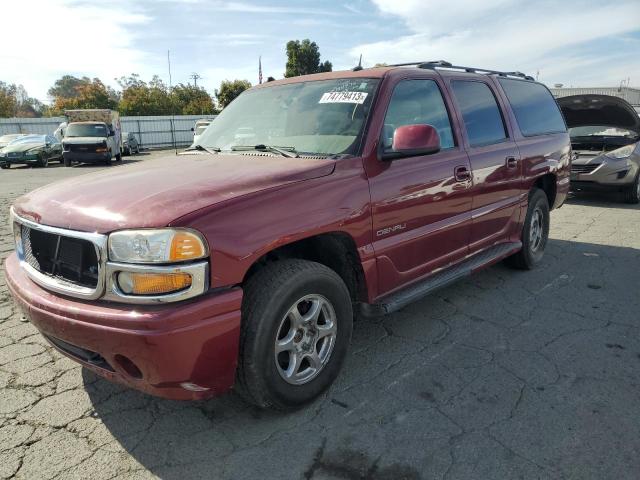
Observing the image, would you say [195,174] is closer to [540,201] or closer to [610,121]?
[540,201]

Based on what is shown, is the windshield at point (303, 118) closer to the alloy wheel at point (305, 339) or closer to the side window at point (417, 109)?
the side window at point (417, 109)

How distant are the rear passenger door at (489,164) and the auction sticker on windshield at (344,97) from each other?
1.01 meters

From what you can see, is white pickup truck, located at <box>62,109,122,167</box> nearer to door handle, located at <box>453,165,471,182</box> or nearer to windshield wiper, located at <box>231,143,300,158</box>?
windshield wiper, located at <box>231,143,300,158</box>

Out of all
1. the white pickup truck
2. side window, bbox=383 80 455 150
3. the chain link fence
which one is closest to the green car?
the white pickup truck

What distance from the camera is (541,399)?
2.71 meters

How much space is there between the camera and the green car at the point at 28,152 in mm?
19453

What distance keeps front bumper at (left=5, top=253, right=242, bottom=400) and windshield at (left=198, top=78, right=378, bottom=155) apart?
128 cm

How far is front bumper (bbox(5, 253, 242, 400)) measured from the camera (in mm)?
2059

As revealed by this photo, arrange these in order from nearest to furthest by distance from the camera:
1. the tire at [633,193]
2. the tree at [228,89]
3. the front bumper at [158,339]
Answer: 1. the front bumper at [158,339]
2. the tire at [633,193]
3. the tree at [228,89]

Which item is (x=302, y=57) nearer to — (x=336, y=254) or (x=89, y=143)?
(x=89, y=143)

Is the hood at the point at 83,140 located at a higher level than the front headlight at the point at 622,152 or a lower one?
lower

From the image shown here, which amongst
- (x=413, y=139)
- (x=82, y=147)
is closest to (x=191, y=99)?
(x=82, y=147)

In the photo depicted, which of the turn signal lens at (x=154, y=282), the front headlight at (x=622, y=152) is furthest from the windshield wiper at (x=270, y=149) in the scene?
the front headlight at (x=622, y=152)

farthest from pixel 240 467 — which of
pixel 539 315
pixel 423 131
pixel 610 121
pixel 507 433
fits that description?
pixel 610 121
